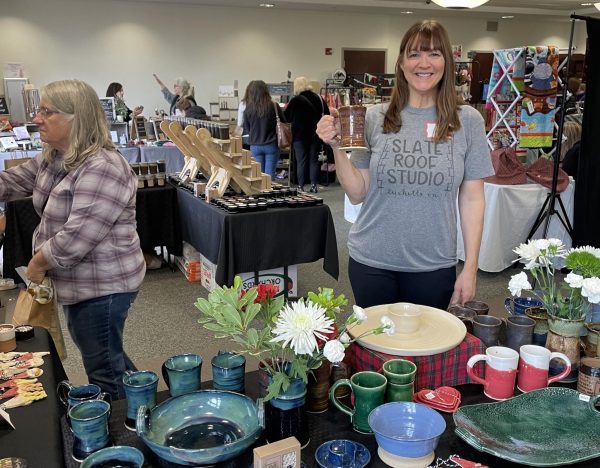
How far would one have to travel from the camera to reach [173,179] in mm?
4363

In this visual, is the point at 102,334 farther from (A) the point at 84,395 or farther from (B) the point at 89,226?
(A) the point at 84,395

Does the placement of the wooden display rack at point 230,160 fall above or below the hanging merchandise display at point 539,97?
below

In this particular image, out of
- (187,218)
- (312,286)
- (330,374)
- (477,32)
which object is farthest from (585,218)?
(477,32)

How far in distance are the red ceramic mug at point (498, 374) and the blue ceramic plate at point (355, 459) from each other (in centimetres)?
35

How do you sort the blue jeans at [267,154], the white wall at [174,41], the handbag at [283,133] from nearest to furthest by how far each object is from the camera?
1. the blue jeans at [267,154]
2. the handbag at [283,133]
3. the white wall at [174,41]

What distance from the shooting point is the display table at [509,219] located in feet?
13.6

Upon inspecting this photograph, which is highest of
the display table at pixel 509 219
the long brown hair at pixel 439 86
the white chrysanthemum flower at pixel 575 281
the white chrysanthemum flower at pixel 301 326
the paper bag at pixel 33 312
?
the long brown hair at pixel 439 86

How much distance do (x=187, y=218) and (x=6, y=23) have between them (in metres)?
7.46

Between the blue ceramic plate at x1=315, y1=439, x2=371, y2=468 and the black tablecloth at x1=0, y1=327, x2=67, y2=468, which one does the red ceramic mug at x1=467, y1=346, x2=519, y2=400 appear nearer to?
the blue ceramic plate at x1=315, y1=439, x2=371, y2=468

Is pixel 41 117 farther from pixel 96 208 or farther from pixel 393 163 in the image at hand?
pixel 393 163

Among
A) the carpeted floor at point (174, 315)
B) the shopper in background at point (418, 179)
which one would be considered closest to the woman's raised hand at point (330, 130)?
the shopper in background at point (418, 179)

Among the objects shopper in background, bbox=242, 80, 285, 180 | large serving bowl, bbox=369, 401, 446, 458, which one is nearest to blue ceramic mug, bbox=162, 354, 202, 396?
large serving bowl, bbox=369, 401, 446, 458

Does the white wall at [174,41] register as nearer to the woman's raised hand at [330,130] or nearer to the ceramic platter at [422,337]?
the woman's raised hand at [330,130]

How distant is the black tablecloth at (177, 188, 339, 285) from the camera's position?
3.38 m
